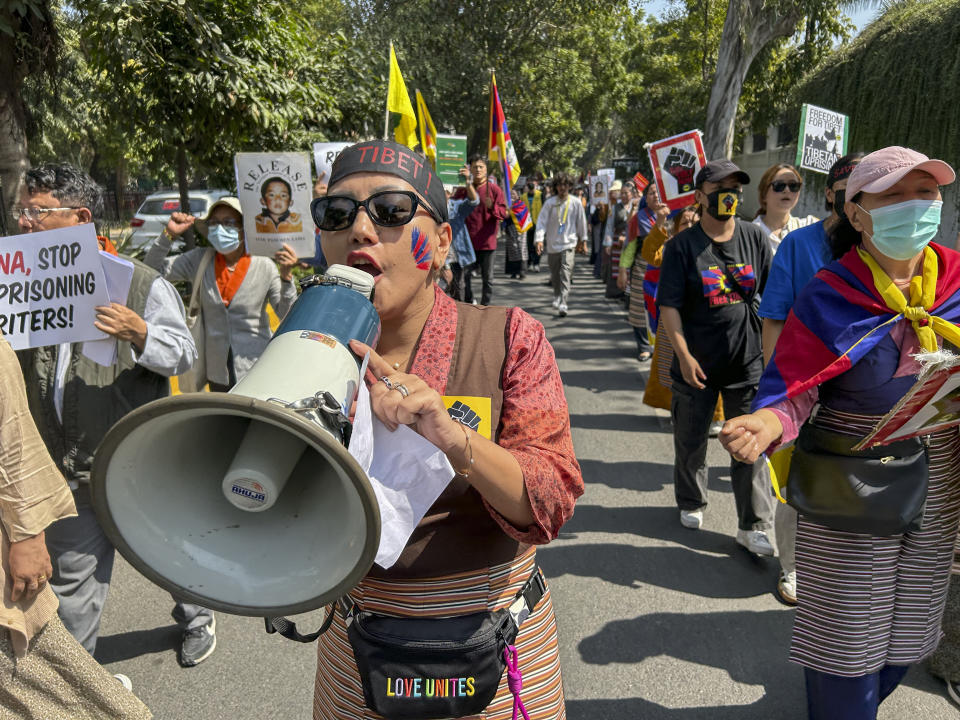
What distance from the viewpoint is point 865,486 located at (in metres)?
2.17

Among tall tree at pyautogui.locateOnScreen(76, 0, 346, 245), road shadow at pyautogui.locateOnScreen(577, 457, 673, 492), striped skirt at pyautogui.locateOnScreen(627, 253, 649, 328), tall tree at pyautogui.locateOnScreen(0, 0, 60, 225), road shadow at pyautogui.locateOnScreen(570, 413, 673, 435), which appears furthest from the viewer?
striped skirt at pyautogui.locateOnScreen(627, 253, 649, 328)

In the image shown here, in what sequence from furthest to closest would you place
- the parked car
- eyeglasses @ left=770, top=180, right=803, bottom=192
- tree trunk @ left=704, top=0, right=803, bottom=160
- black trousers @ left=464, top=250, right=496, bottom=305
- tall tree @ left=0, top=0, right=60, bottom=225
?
the parked car, tree trunk @ left=704, top=0, right=803, bottom=160, black trousers @ left=464, top=250, right=496, bottom=305, tall tree @ left=0, top=0, right=60, bottom=225, eyeglasses @ left=770, top=180, right=803, bottom=192

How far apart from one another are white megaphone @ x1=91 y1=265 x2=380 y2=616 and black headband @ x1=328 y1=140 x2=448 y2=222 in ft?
1.10

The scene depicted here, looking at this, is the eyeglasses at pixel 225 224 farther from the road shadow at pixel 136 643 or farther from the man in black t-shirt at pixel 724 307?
the man in black t-shirt at pixel 724 307

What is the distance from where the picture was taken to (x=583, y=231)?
34.9 ft

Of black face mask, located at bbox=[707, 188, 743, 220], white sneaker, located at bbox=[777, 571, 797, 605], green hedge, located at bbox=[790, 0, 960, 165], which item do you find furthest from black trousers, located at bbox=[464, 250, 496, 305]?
white sneaker, located at bbox=[777, 571, 797, 605]

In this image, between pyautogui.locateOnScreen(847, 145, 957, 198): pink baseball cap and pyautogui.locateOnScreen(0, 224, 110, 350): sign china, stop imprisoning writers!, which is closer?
pyautogui.locateOnScreen(847, 145, 957, 198): pink baseball cap

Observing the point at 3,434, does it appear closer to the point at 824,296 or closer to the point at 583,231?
the point at 824,296

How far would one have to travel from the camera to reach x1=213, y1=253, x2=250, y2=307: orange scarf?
4219 millimetres

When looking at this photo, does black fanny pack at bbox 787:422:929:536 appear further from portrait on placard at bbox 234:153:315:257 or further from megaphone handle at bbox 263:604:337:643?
portrait on placard at bbox 234:153:315:257

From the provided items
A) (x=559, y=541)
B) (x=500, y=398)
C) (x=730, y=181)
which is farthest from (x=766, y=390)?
(x=559, y=541)

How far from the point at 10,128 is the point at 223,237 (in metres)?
2.83

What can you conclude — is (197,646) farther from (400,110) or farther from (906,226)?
(400,110)

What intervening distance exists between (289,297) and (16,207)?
2681 mm
